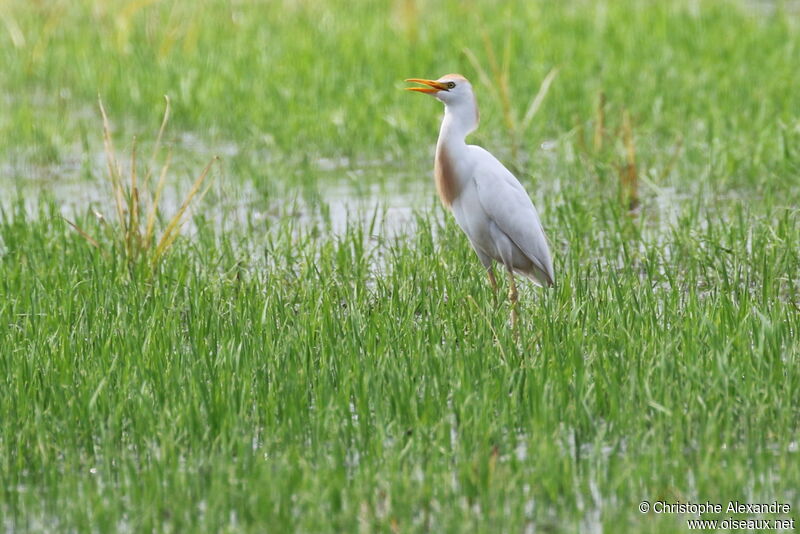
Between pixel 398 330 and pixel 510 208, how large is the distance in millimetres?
864

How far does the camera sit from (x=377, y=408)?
4.34 meters

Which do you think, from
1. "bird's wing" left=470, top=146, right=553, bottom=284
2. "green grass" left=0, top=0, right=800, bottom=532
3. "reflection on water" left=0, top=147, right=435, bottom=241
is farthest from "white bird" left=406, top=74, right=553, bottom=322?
"reflection on water" left=0, top=147, right=435, bottom=241

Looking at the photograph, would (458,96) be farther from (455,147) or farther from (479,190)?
(479,190)

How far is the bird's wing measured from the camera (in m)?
5.71

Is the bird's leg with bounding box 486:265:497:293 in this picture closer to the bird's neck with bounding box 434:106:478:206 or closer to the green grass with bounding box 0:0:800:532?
the green grass with bounding box 0:0:800:532

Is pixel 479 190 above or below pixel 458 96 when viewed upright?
below

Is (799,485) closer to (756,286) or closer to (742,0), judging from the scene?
(756,286)

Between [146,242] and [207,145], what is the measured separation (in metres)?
3.70

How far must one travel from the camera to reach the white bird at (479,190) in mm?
5723

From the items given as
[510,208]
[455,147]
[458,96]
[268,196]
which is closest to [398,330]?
[510,208]

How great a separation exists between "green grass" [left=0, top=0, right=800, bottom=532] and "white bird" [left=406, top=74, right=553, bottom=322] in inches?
9.5

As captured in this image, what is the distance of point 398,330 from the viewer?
5.22 meters

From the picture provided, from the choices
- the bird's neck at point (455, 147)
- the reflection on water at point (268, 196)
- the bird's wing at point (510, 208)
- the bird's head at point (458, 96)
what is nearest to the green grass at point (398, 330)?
the reflection on water at point (268, 196)

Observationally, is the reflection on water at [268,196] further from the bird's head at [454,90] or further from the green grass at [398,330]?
the bird's head at [454,90]
